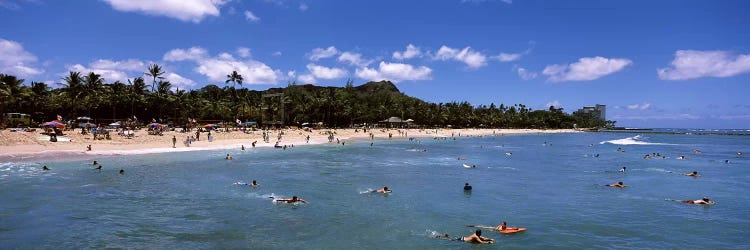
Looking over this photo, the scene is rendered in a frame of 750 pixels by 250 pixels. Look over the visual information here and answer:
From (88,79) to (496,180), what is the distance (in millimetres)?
57685

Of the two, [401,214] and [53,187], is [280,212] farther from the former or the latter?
[53,187]

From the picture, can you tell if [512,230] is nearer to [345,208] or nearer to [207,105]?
[345,208]

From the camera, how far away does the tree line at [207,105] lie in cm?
6674

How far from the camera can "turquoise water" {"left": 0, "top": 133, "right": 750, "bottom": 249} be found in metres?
16.2

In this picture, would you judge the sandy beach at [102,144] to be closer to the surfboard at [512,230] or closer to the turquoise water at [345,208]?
the turquoise water at [345,208]

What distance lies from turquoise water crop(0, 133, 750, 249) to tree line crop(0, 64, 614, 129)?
32653mm

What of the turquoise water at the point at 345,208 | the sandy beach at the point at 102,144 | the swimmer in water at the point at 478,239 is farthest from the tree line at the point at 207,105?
the swimmer in water at the point at 478,239

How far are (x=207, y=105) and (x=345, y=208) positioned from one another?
6950cm

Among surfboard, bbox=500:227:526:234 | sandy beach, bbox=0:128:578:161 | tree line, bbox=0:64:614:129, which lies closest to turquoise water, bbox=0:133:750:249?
surfboard, bbox=500:227:526:234

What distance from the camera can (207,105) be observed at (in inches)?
3322

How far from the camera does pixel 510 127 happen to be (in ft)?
543

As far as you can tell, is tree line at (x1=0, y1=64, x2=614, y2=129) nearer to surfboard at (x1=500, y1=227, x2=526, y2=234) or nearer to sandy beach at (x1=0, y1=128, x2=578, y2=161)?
sandy beach at (x1=0, y1=128, x2=578, y2=161)

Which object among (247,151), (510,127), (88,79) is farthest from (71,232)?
(510,127)

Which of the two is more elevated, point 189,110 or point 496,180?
point 189,110
